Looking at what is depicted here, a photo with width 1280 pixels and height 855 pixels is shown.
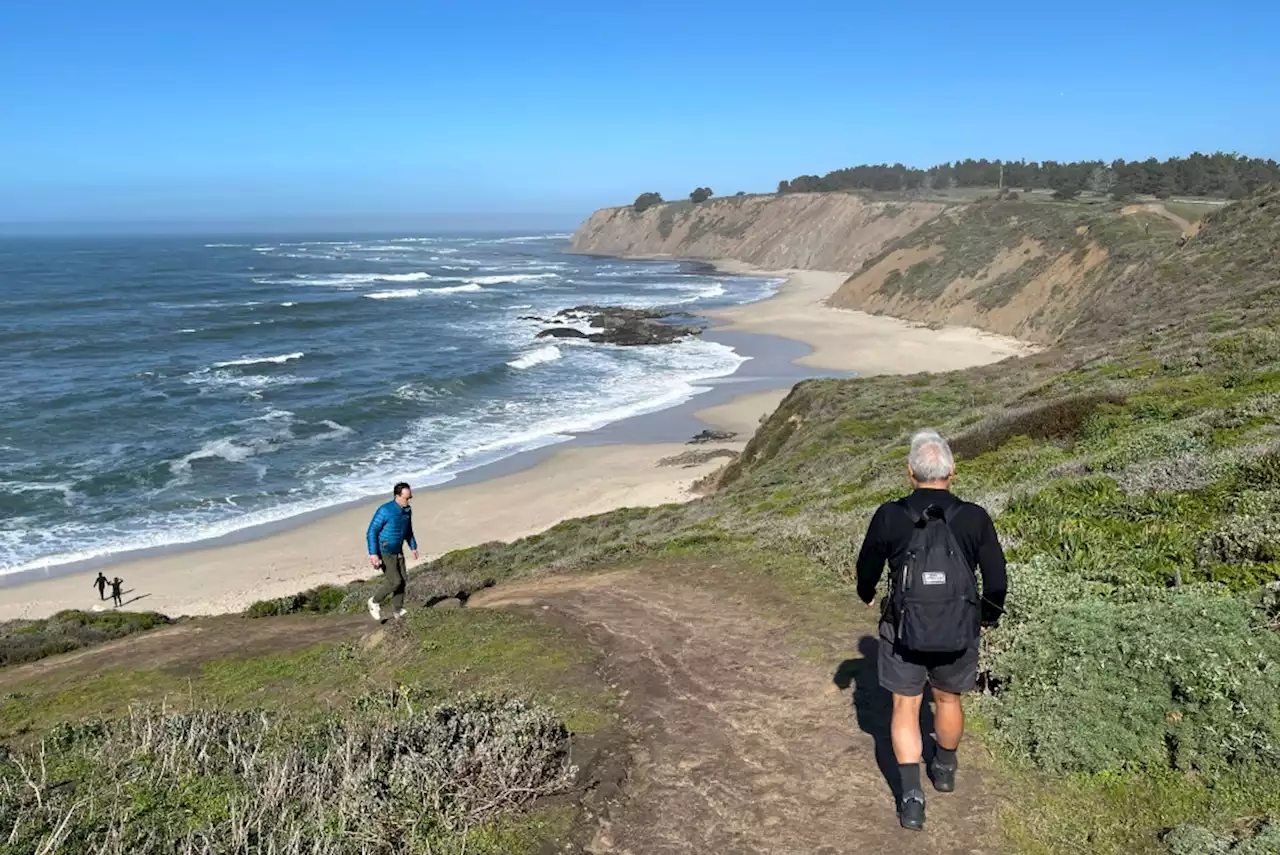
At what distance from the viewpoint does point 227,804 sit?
197 inches

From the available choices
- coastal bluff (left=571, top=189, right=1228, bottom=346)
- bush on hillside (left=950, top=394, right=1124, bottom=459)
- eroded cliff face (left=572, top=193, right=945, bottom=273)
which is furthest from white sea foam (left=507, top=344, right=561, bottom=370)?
eroded cliff face (left=572, top=193, right=945, bottom=273)

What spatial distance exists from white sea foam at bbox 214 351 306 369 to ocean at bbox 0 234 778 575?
171 mm

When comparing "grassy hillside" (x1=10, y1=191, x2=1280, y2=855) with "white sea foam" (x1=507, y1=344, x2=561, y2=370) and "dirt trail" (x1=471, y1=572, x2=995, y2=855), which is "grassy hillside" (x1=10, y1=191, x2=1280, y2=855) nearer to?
"dirt trail" (x1=471, y1=572, x2=995, y2=855)

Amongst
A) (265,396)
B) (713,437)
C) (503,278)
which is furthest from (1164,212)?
(503,278)

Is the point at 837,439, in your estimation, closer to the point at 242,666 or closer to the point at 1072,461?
the point at 1072,461

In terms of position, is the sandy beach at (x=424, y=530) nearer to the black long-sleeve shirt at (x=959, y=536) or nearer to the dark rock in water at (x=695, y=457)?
the dark rock in water at (x=695, y=457)

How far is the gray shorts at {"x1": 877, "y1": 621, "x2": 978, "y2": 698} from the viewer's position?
447 cm

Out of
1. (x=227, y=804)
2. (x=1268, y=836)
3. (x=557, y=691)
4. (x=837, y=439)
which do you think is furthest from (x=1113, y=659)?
(x=837, y=439)

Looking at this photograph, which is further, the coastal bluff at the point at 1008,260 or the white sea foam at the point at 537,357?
the white sea foam at the point at 537,357

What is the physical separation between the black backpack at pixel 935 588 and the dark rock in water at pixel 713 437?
2768 cm

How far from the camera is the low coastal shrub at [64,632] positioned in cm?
1376

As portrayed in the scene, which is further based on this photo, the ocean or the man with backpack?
the ocean

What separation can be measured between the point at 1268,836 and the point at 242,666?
9827mm

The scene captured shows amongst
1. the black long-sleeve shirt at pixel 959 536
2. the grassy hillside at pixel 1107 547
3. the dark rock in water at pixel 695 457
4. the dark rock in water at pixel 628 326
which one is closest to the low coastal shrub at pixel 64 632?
the grassy hillside at pixel 1107 547
